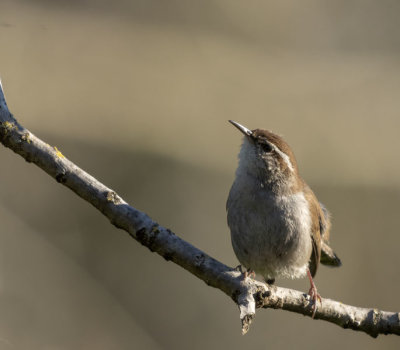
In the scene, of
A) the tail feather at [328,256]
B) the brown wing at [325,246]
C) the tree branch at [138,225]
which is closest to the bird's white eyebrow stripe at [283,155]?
the brown wing at [325,246]

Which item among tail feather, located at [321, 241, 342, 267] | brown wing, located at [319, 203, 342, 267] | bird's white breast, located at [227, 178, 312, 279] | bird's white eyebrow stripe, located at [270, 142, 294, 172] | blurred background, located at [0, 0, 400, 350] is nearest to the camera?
bird's white breast, located at [227, 178, 312, 279]

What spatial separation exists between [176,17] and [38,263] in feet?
17.7

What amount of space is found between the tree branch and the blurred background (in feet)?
13.6

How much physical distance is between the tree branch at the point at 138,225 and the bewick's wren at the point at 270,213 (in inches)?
35.5

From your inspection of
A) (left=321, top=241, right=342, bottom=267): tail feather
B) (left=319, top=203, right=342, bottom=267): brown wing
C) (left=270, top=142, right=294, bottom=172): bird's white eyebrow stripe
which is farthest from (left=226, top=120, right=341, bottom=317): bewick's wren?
(left=321, top=241, right=342, bottom=267): tail feather

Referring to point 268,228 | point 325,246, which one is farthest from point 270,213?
point 325,246

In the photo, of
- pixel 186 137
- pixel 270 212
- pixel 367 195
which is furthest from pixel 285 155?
pixel 367 195

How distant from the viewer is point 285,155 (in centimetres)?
545

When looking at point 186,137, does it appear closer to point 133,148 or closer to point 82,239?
point 133,148

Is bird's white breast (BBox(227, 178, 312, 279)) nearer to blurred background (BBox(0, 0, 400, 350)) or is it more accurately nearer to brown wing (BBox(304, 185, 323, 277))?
brown wing (BBox(304, 185, 323, 277))

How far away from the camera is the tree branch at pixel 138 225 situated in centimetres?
356

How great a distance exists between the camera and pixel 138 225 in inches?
147

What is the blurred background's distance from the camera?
26.7 feet

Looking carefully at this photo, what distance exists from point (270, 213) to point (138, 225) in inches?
68.0
